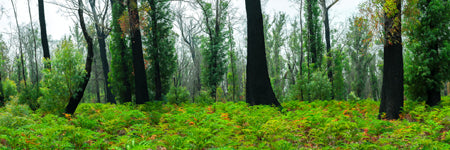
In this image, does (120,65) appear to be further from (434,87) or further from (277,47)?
(277,47)

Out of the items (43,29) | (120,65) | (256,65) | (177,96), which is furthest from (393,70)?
(43,29)

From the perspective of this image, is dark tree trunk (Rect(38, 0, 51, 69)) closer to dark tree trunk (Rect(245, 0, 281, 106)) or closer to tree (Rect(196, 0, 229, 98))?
tree (Rect(196, 0, 229, 98))

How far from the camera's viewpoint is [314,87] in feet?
37.6

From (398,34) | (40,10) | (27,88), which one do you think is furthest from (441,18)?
(27,88)

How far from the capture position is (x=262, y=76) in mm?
7824

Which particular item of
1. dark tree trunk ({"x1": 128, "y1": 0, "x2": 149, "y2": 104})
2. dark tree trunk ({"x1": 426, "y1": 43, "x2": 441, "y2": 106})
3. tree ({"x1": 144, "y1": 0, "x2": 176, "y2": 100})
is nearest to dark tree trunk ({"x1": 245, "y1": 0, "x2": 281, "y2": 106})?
dark tree trunk ({"x1": 128, "y1": 0, "x2": 149, "y2": 104})

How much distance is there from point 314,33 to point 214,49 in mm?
6296

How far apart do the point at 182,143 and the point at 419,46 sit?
8.65 m

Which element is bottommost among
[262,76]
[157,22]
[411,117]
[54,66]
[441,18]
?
[411,117]

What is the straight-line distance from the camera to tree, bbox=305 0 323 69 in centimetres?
1434

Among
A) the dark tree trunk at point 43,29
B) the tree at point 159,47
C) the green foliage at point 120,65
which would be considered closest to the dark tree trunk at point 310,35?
the tree at point 159,47

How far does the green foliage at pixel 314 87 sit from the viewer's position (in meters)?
11.5

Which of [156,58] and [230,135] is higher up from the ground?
[156,58]

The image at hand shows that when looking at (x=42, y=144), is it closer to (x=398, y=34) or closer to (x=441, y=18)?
(x=398, y=34)
